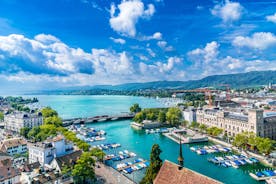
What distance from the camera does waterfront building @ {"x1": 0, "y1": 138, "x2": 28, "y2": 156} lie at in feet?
130

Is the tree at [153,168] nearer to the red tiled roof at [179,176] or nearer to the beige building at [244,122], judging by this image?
the red tiled roof at [179,176]

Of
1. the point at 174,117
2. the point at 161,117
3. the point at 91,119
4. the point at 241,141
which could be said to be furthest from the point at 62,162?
the point at 91,119

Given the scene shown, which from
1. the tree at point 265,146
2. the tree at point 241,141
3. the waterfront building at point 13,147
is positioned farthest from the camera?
the tree at point 241,141

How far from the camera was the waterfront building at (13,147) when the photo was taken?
39.7m

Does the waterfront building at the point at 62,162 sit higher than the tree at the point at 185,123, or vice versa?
the waterfront building at the point at 62,162

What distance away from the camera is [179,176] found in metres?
15.8

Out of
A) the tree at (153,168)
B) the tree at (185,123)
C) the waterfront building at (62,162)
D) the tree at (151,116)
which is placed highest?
the tree at (153,168)

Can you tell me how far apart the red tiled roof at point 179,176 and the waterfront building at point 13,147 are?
31746mm

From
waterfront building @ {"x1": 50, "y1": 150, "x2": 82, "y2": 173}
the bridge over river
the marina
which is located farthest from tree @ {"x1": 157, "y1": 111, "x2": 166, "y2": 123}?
waterfront building @ {"x1": 50, "y1": 150, "x2": 82, "y2": 173}

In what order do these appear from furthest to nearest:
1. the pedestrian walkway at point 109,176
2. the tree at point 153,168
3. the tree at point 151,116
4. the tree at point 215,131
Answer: the tree at point 151,116 → the tree at point 215,131 → the pedestrian walkway at point 109,176 → the tree at point 153,168

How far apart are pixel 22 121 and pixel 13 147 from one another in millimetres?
25975

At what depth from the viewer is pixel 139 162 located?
37719mm

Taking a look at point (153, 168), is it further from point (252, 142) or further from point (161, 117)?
point (161, 117)

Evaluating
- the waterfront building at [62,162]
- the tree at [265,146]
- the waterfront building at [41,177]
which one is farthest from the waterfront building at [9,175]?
the tree at [265,146]
